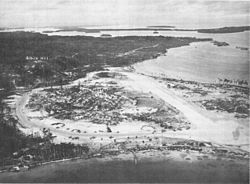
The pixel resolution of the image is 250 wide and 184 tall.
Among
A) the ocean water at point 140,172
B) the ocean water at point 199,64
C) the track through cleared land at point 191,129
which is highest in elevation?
the ocean water at point 199,64

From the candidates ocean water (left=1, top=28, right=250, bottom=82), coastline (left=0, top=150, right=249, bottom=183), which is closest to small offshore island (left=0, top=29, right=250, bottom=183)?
coastline (left=0, top=150, right=249, bottom=183)

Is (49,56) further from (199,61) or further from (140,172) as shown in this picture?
(199,61)

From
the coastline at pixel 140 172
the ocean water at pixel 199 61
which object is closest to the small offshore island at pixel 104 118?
the coastline at pixel 140 172

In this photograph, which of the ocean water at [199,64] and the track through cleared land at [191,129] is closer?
the track through cleared land at [191,129]

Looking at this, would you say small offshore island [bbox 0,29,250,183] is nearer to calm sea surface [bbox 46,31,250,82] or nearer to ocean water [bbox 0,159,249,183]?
ocean water [bbox 0,159,249,183]

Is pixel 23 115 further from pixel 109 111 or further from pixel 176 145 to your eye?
pixel 176 145

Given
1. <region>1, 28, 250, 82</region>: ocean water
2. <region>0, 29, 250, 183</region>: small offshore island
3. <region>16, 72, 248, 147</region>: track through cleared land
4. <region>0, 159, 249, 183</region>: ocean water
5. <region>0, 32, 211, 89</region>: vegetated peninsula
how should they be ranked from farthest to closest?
<region>1, 28, 250, 82</region>: ocean water < <region>0, 32, 211, 89</region>: vegetated peninsula < <region>16, 72, 248, 147</region>: track through cleared land < <region>0, 29, 250, 183</region>: small offshore island < <region>0, 159, 249, 183</region>: ocean water

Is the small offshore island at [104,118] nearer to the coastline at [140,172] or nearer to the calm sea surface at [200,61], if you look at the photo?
the coastline at [140,172]

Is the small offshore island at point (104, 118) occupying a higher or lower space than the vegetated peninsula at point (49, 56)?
lower

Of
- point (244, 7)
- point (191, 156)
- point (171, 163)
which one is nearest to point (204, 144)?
point (191, 156)
